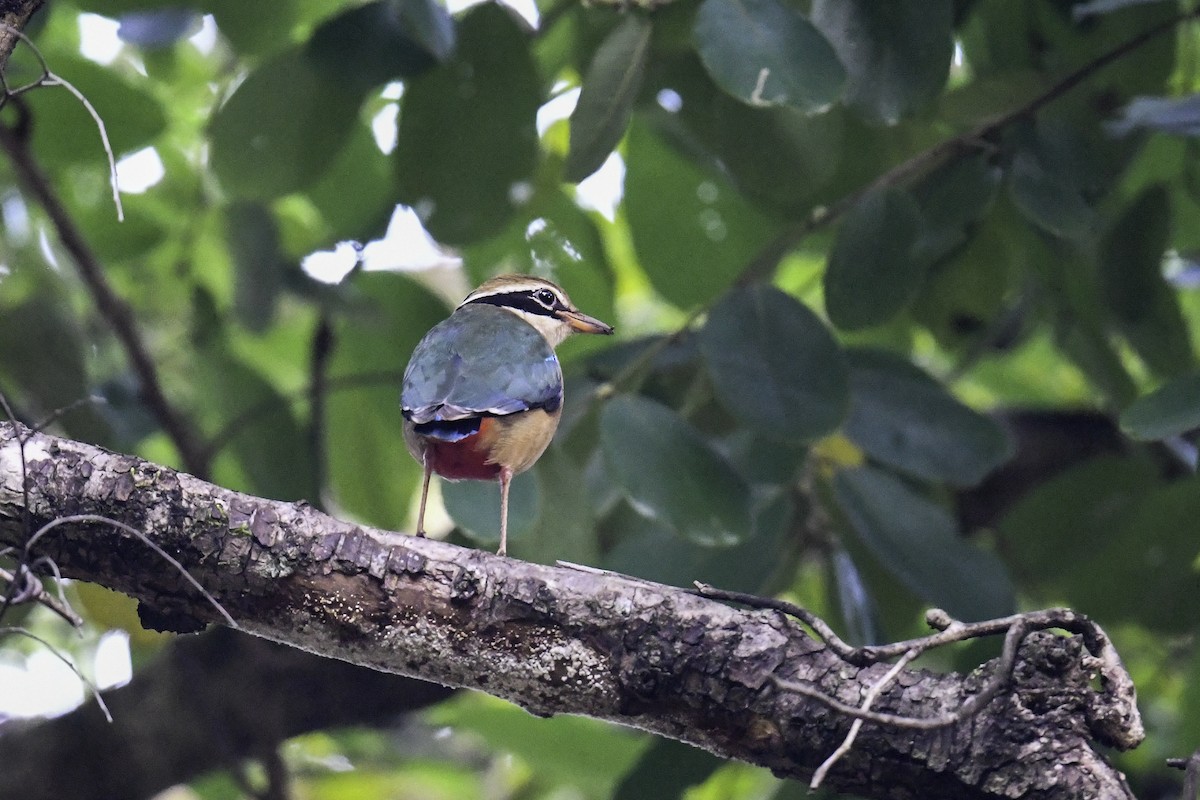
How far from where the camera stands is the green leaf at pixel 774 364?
3.32 metres

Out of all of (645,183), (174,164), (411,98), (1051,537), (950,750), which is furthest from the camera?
(174,164)

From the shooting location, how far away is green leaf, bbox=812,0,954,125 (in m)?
3.36

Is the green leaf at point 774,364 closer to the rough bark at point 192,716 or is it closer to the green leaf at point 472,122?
the green leaf at point 472,122

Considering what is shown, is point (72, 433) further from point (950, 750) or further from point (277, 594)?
point (950, 750)

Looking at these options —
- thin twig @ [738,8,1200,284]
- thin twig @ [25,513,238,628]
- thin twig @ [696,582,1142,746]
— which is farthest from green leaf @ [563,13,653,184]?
thin twig @ [25,513,238,628]

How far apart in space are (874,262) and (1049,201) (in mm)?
525

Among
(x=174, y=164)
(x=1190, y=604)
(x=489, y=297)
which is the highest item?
(x=174, y=164)

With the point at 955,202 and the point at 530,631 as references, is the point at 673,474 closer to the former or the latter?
the point at 530,631

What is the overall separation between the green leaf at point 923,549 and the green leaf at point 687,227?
3.70ft

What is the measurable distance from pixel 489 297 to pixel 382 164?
115cm

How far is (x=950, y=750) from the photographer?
2250mm

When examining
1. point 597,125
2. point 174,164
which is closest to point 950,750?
point 597,125

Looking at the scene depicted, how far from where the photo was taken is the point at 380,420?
466 centimetres

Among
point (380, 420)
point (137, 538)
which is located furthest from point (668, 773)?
point (380, 420)
